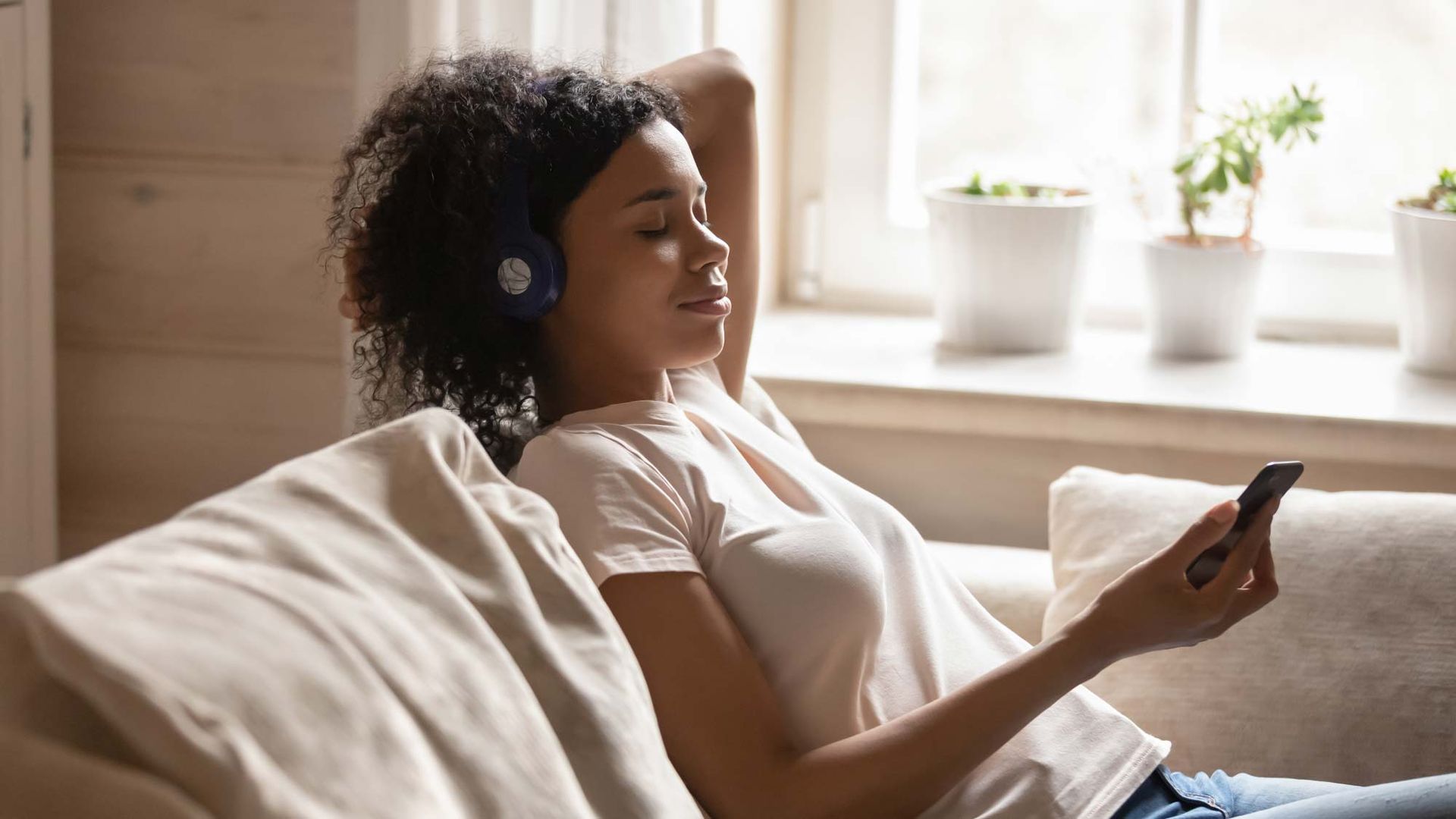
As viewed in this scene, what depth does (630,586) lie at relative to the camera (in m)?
1.04

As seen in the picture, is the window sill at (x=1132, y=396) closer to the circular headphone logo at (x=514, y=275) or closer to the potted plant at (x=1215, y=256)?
the potted plant at (x=1215, y=256)

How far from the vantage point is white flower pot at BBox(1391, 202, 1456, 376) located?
1.97 meters

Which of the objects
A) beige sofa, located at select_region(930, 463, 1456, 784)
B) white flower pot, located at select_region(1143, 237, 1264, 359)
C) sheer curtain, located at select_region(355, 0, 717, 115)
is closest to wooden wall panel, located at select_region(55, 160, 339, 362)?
sheer curtain, located at select_region(355, 0, 717, 115)

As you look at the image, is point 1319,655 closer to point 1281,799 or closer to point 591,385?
point 1281,799

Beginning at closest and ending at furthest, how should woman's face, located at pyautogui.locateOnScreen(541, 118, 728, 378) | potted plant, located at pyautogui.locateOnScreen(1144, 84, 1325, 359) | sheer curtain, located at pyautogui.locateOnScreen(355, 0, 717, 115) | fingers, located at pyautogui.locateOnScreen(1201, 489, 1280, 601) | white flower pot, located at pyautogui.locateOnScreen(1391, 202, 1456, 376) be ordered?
fingers, located at pyautogui.locateOnScreen(1201, 489, 1280, 601) → woman's face, located at pyautogui.locateOnScreen(541, 118, 728, 378) → sheer curtain, located at pyautogui.locateOnScreen(355, 0, 717, 115) → white flower pot, located at pyautogui.locateOnScreen(1391, 202, 1456, 376) → potted plant, located at pyautogui.locateOnScreen(1144, 84, 1325, 359)

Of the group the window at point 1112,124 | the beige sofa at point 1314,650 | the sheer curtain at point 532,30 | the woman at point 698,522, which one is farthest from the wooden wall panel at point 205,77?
the beige sofa at point 1314,650

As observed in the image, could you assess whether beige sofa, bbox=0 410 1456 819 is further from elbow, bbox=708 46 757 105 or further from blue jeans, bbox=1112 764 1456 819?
elbow, bbox=708 46 757 105

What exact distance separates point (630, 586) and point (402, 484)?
0.22m

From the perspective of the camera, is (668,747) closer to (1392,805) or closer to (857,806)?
(857,806)

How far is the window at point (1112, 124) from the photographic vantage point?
223 cm

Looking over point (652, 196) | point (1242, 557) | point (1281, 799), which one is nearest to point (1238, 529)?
point (1242, 557)

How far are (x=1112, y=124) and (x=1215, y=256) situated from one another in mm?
354

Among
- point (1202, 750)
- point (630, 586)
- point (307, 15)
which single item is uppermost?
point (307, 15)

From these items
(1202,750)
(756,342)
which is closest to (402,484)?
(1202,750)
